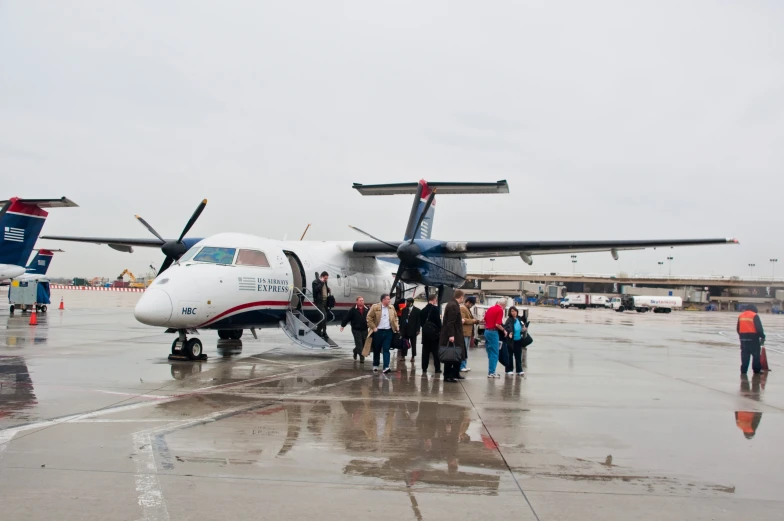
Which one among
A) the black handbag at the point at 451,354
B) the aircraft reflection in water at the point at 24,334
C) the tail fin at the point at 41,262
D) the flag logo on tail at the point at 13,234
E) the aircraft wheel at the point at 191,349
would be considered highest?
the flag logo on tail at the point at 13,234

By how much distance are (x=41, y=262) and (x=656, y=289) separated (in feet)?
326

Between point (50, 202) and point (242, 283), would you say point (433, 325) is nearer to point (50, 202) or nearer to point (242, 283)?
point (242, 283)

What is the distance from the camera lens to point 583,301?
274 feet

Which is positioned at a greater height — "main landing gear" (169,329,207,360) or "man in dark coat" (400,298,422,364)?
"man in dark coat" (400,298,422,364)

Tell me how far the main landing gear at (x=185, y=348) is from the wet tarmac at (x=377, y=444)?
1.14 meters

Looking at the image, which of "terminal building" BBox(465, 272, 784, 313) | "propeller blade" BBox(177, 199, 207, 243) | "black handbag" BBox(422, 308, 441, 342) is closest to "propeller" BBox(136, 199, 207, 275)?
"propeller blade" BBox(177, 199, 207, 243)

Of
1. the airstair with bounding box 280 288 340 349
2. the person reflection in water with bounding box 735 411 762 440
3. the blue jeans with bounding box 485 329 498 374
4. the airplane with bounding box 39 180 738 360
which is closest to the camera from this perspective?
the person reflection in water with bounding box 735 411 762 440

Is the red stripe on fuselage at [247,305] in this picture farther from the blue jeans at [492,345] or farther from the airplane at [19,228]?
the airplane at [19,228]

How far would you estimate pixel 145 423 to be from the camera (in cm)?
701

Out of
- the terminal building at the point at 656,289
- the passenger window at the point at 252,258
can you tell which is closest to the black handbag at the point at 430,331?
the passenger window at the point at 252,258

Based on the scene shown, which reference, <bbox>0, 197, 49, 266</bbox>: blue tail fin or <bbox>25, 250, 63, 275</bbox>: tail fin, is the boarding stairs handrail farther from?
<bbox>25, 250, 63, 275</bbox>: tail fin

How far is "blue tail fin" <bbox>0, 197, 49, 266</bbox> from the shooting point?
24.0 m

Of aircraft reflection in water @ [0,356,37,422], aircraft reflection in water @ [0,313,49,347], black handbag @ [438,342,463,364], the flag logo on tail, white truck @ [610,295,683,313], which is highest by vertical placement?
the flag logo on tail

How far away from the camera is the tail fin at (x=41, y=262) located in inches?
1437
